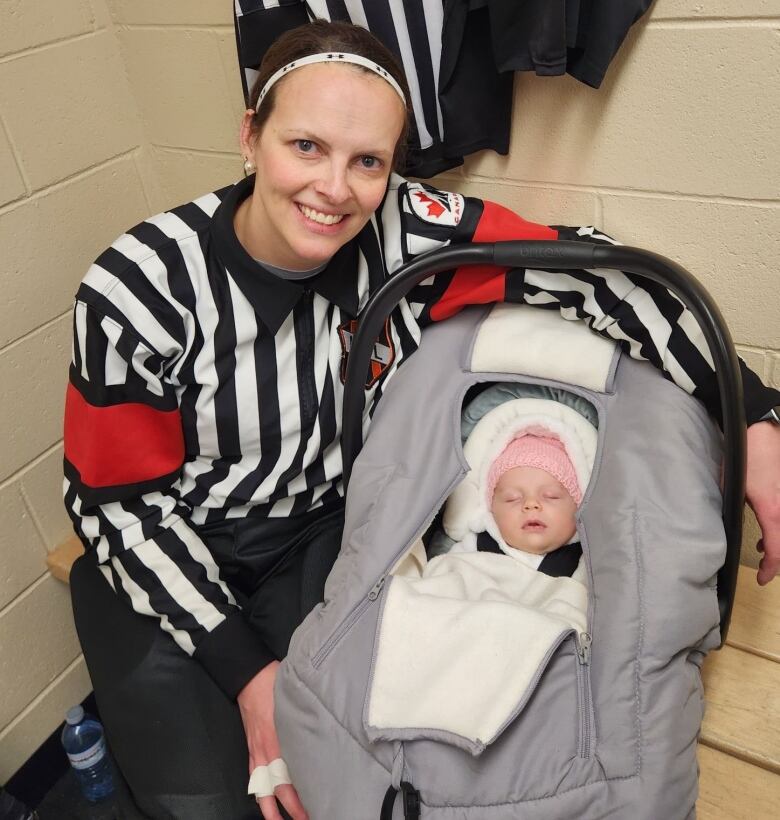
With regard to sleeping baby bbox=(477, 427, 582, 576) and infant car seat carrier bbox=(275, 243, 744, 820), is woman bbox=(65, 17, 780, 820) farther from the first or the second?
sleeping baby bbox=(477, 427, 582, 576)

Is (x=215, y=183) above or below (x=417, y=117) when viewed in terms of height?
below

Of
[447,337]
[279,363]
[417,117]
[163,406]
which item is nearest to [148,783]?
[163,406]

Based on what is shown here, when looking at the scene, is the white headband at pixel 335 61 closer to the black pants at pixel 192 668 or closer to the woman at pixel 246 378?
the woman at pixel 246 378

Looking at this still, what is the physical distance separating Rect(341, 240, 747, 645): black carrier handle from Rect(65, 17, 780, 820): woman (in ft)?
0.25

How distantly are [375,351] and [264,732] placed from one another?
0.64 metres

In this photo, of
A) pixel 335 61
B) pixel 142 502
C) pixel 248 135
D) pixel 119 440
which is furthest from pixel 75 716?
pixel 335 61

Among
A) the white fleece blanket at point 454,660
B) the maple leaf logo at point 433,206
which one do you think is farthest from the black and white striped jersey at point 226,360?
the white fleece blanket at point 454,660

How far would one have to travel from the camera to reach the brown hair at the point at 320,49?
3.61 ft

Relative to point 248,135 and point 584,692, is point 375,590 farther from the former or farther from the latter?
point 248,135

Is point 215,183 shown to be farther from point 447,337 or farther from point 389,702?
point 389,702

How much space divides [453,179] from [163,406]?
2.30ft

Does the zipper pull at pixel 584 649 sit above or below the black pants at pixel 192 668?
above

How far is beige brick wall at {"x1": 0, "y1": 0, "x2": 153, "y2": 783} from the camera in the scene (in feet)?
4.94

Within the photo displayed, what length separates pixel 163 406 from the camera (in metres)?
1.24
